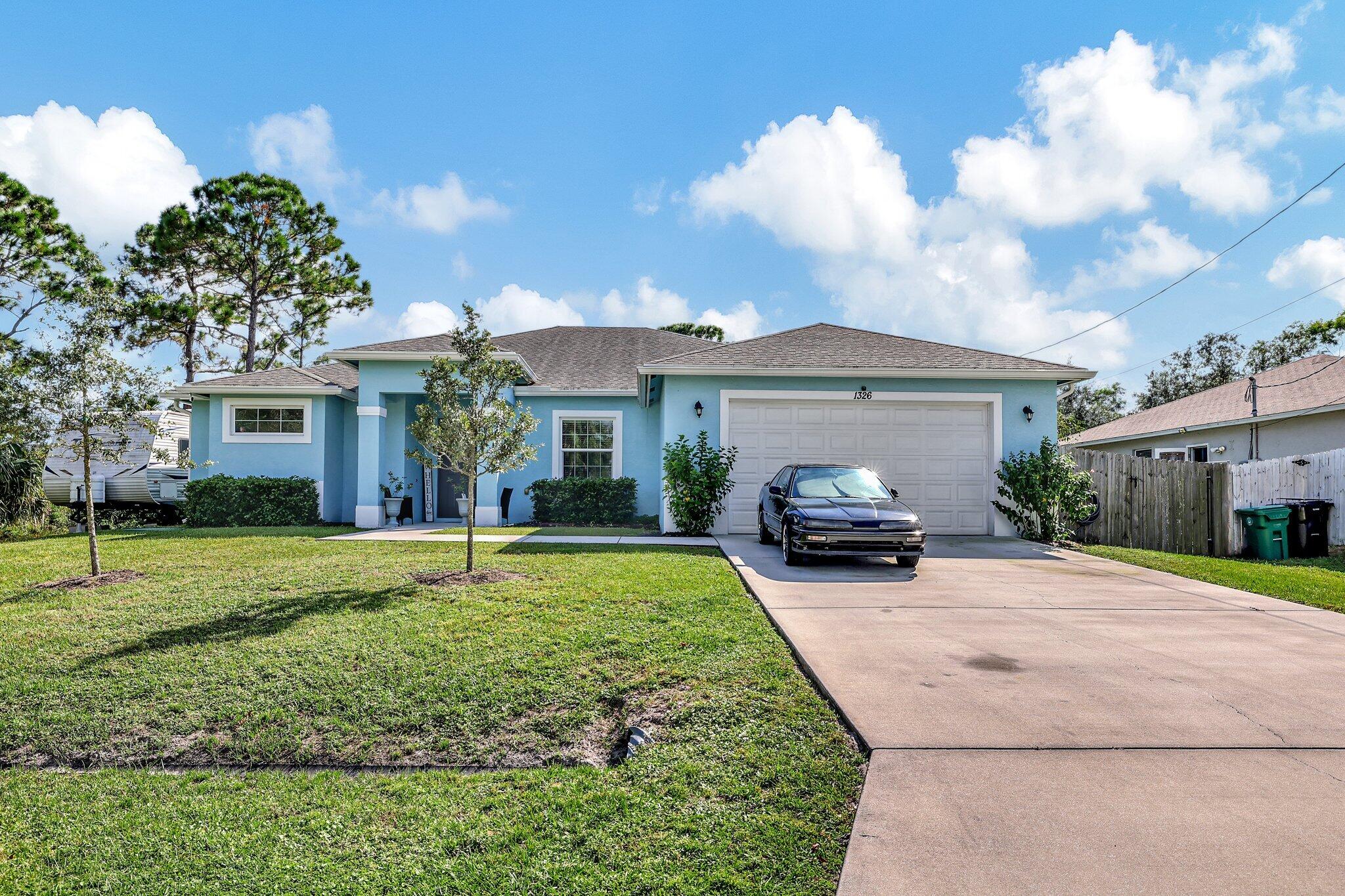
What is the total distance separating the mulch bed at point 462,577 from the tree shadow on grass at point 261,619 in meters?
0.33

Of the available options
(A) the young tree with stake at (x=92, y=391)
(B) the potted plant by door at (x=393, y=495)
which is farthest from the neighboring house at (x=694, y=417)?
(A) the young tree with stake at (x=92, y=391)

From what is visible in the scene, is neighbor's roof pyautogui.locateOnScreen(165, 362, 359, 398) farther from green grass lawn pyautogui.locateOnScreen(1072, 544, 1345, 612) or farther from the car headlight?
green grass lawn pyautogui.locateOnScreen(1072, 544, 1345, 612)

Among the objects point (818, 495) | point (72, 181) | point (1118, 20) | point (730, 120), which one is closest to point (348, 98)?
point (730, 120)

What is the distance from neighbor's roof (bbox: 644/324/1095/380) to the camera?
12.5 metres

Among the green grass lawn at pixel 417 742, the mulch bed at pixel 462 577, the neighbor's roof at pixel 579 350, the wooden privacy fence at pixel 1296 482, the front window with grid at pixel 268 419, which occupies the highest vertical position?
the neighbor's roof at pixel 579 350

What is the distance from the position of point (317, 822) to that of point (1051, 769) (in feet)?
11.3

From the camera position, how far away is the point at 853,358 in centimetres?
1297

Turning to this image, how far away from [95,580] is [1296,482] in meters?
18.2

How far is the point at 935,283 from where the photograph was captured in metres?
19.1

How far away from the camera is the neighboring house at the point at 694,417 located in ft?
41.7

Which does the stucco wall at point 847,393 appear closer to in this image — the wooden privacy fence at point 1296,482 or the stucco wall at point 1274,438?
the wooden privacy fence at point 1296,482

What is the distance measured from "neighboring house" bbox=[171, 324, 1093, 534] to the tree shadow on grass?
21.0 ft

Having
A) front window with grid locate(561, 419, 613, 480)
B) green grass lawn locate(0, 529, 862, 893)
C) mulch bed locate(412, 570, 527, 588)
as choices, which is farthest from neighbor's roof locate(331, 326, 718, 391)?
green grass lawn locate(0, 529, 862, 893)

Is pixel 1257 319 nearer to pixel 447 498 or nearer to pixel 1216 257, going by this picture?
pixel 1216 257
